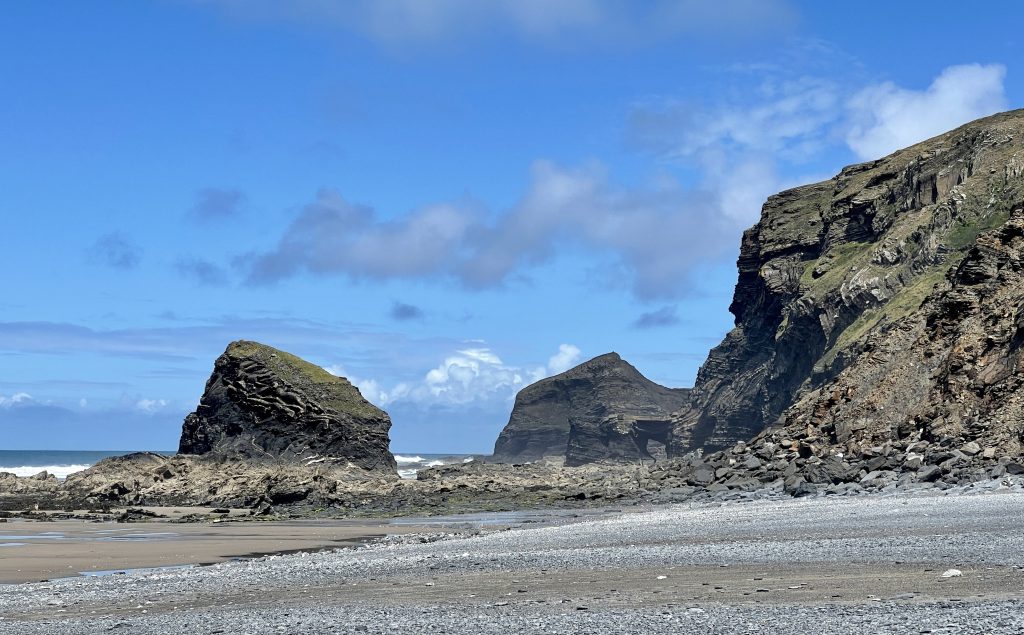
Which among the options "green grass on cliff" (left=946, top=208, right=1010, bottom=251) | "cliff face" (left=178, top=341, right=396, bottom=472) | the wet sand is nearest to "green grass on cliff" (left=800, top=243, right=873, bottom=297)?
"green grass on cliff" (left=946, top=208, right=1010, bottom=251)

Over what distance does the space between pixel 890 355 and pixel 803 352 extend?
168ft

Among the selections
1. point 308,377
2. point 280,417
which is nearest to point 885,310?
point 308,377

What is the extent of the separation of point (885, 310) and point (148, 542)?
206ft

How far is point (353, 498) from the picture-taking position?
57188mm

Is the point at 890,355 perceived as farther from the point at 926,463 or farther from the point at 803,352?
the point at 803,352

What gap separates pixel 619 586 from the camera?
16.0 m

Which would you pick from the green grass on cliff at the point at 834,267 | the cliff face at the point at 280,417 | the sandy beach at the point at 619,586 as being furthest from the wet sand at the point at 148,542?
the green grass on cliff at the point at 834,267

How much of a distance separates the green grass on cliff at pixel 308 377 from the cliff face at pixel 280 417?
0.07 meters

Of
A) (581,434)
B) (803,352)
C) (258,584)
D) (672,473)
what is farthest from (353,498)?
(581,434)

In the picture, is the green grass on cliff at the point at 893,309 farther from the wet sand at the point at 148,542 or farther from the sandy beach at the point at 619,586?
the sandy beach at the point at 619,586

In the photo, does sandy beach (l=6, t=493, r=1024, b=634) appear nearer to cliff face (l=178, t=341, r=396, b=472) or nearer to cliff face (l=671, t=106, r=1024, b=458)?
cliff face (l=671, t=106, r=1024, b=458)

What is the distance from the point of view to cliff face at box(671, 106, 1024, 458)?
46.7 m

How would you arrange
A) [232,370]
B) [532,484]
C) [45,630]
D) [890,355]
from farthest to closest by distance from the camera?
1. [232,370]
2. [532,484]
3. [890,355]
4. [45,630]

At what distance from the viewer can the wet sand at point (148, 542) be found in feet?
84.7
